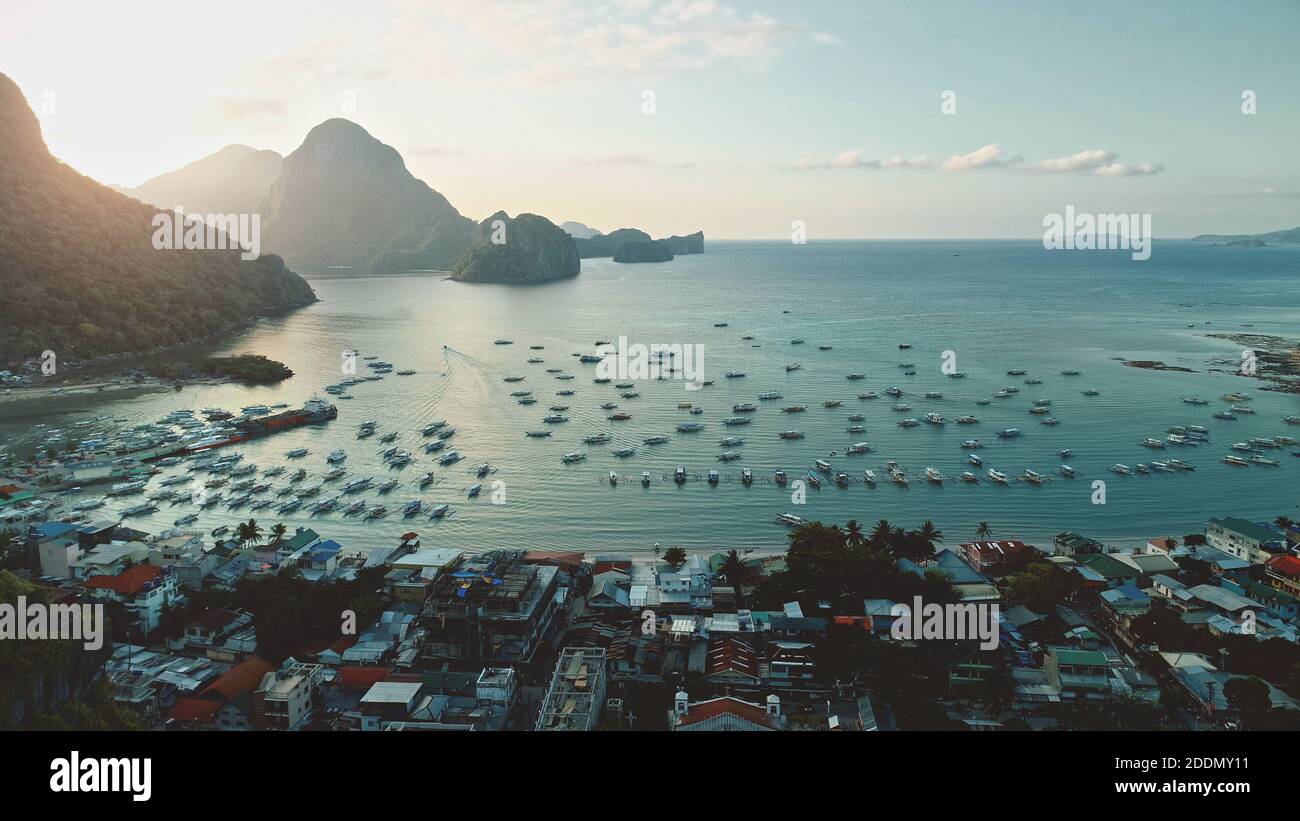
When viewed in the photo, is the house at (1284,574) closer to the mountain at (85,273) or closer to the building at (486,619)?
the building at (486,619)

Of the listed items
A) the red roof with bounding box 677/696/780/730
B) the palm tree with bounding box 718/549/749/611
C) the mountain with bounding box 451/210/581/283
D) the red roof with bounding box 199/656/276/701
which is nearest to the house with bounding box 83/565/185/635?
the red roof with bounding box 199/656/276/701

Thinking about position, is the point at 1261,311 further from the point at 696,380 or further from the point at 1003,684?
the point at 1003,684

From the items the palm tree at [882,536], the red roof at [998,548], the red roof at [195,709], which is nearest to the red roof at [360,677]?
the red roof at [195,709]

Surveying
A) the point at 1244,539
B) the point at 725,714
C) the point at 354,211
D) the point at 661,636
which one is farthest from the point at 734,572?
the point at 354,211

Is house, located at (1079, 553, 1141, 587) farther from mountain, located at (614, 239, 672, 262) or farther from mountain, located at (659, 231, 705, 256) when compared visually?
mountain, located at (659, 231, 705, 256)

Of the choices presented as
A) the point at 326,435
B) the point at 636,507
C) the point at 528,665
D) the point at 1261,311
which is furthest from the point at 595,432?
the point at 1261,311

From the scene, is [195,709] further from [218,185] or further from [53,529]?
[218,185]
